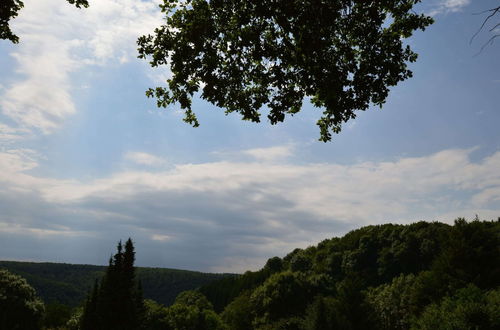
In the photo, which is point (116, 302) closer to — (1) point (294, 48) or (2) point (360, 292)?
(2) point (360, 292)

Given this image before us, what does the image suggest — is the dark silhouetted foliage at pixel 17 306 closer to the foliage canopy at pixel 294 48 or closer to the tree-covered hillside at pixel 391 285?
the tree-covered hillside at pixel 391 285

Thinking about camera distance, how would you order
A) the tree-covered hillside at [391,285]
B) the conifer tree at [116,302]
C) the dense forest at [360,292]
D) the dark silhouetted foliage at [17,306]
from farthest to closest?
the dark silhouetted foliage at [17,306] < the conifer tree at [116,302] < the dense forest at [360,292] < the tree-covered hillside at [391,285]

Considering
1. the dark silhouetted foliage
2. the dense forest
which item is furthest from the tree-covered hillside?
the dark silhouetted foliage

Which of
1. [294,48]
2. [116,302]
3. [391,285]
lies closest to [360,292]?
[116,302]

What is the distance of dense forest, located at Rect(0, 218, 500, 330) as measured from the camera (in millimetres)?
40581

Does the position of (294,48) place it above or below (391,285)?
above

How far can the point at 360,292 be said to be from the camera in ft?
153

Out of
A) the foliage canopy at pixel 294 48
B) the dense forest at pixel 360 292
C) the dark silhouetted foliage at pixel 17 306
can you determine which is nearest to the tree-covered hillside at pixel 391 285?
the dense forest at pixel 360 292

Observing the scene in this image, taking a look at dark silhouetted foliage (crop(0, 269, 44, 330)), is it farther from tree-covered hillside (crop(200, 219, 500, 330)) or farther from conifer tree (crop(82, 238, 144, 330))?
tree-covered hillside (crop(200, 219, 500, 330))

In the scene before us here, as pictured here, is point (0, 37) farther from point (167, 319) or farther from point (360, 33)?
point (167, 319)

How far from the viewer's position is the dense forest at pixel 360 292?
1598 inches

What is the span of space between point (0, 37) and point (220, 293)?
5324 inches

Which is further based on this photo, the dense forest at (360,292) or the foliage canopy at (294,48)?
the dense forest at (360,292)

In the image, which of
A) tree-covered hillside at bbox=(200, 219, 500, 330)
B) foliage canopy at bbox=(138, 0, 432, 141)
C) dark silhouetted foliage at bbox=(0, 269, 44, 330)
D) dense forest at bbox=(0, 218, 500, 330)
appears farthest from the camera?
dark silhouetted foliage at bbox=(0, 269, 44, 330)
